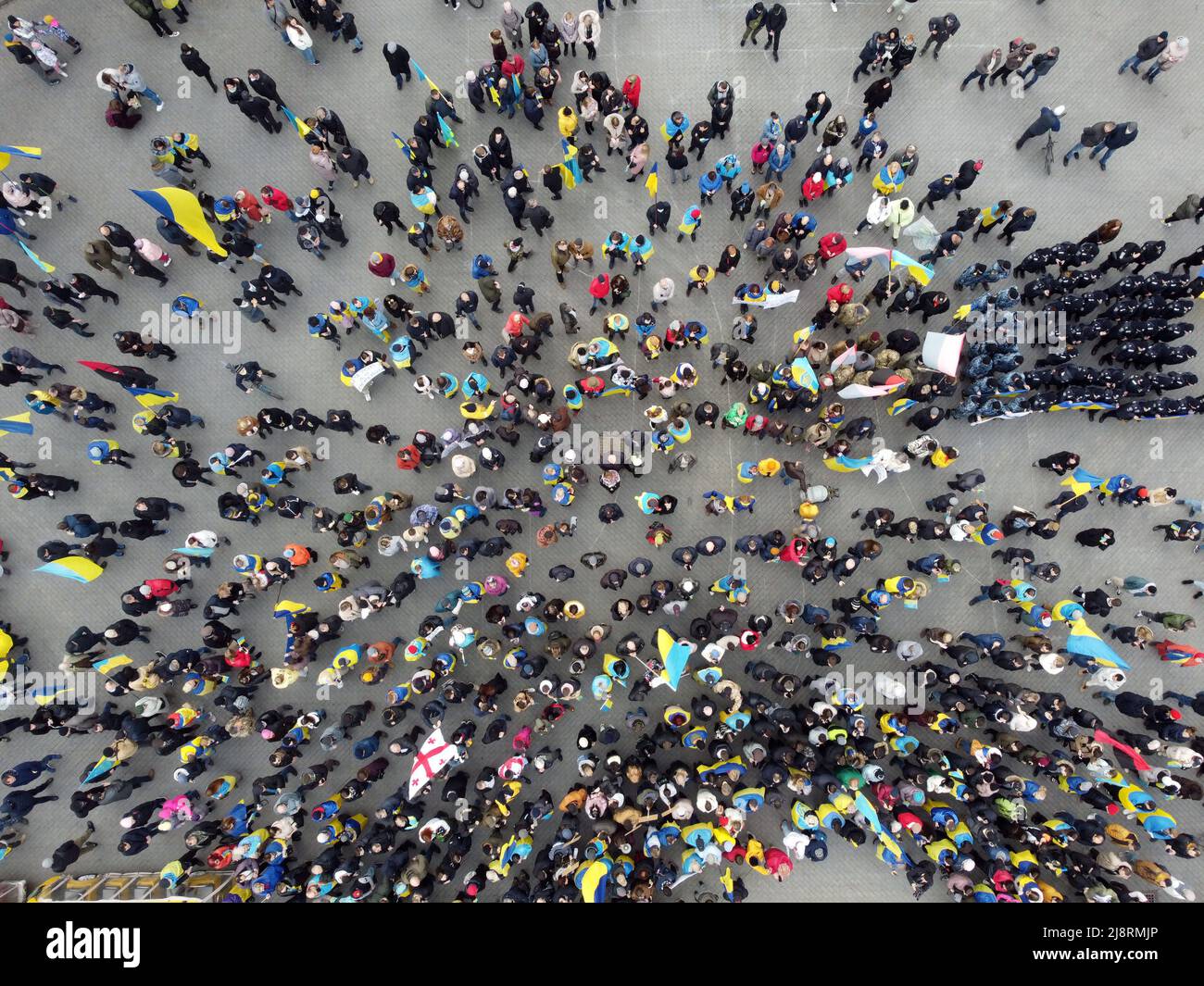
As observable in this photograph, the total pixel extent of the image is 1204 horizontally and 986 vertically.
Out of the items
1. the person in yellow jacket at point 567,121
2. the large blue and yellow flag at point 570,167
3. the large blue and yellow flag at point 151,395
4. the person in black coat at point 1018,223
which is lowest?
the large blue and yellow flag at point 151,395

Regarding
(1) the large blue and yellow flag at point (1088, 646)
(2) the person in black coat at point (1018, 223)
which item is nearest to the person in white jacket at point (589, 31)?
(2) the person in black coat at point (1018, 223)

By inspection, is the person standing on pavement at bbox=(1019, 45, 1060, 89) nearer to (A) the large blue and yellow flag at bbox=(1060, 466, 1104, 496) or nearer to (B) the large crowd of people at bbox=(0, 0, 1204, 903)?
(B) the large crowd of people at bbox=(0, 0, 1204, 903)

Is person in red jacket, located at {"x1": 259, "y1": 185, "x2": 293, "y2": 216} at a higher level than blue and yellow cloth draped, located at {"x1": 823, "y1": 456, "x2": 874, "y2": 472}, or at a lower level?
higher

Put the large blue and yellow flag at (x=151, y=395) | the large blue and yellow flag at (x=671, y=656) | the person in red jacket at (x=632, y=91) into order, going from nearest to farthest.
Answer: the large blue and yellow flag at (x=671, y=656) → the large blue and yellow flag at (x=151, y=395) → the person in red jacket at (x=632, y=91)

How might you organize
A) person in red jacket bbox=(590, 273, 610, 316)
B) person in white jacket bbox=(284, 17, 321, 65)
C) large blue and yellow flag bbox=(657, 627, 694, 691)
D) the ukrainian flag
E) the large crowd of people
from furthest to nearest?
person in white jacket bbox=(284, 17, 321, 65) < person in red jacket bbox=(590, 273, 610, 316) < the ukrainian flag < the large crowd of people < large blue and yellow flag bbox=(657, 627, 694, 691)

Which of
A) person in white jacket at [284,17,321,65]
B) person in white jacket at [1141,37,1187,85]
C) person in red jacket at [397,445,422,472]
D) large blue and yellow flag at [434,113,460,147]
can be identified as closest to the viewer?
person in red jacket at [397,445,422,472]

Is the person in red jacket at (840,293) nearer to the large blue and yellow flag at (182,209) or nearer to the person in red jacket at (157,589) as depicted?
the large blue and yellow flag at (182,209)

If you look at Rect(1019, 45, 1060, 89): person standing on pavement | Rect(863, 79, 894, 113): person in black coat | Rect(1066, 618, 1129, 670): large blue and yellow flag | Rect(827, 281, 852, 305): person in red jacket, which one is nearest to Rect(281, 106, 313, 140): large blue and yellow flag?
Rect(827, 281, 852, 305): person in red jacket
